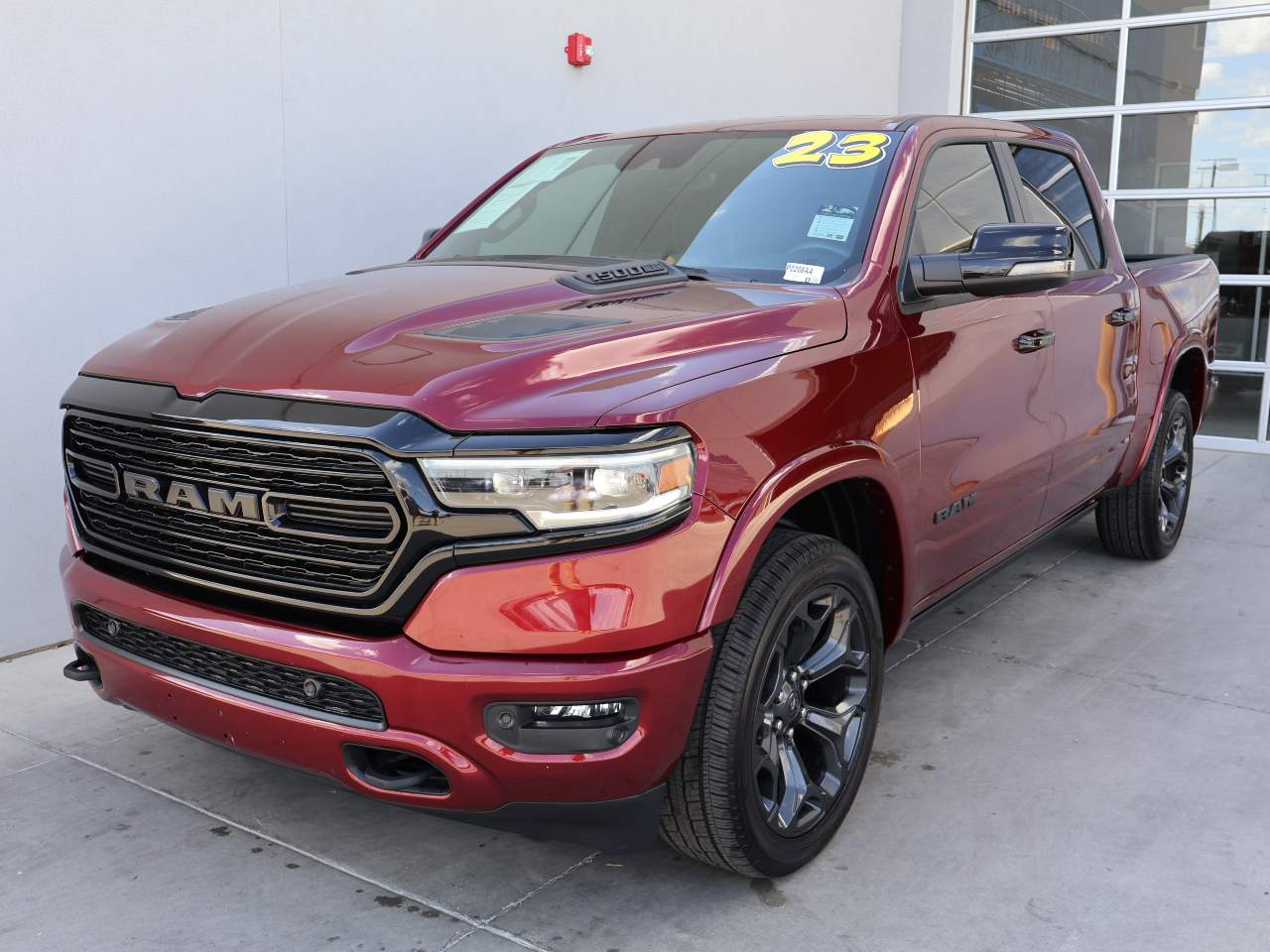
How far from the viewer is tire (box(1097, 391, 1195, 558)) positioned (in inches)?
203

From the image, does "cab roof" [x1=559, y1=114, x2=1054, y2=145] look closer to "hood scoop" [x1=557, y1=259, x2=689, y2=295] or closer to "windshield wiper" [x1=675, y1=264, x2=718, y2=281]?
"windshield wiper" [x1=675, y1=264, x2=718, y2=281]

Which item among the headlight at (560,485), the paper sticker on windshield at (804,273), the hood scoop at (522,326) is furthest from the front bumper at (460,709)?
the paper sticker on windshield at (804,273)

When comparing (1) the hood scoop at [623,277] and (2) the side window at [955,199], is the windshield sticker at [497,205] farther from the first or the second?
(2) the side window at [955,199]

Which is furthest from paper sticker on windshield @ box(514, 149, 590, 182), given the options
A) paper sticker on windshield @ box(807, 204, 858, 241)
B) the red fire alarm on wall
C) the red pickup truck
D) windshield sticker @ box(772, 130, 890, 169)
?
the red fire alarm on wall

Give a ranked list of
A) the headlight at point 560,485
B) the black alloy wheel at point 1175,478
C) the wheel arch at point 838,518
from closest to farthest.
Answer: the headlight at point 560,485 < the wheel arch at point 838,518 < the black alloy wheel at point 1175,478

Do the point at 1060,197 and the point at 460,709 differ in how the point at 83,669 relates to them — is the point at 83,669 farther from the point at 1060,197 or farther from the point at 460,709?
the point at 1060,197

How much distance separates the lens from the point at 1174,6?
8.88m

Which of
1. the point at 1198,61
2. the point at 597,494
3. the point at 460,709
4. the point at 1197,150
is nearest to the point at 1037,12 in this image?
the point at 1198,61

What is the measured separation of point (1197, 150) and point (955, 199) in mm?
6429

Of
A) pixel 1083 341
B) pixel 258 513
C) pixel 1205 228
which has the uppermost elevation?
pixel 1205 228

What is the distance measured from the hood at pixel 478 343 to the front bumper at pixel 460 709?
1.48ft

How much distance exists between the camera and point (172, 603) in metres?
2.49

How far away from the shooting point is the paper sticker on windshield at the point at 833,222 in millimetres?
3123

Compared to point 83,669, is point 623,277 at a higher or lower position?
higher
